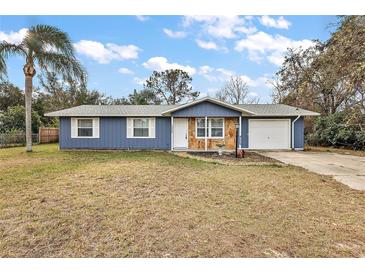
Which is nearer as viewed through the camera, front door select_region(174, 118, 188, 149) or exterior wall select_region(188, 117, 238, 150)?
exterior wall select_region(188, 117, 238, 150)

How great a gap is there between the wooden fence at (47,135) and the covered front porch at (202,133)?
11827 millimetres

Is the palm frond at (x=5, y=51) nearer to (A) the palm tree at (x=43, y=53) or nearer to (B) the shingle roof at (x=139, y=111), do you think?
(A) the palm tree at (x=43, y=53)

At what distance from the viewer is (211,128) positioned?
1438 centimetres

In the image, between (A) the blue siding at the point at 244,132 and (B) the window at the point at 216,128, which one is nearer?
(B) the window at the point at 216,128

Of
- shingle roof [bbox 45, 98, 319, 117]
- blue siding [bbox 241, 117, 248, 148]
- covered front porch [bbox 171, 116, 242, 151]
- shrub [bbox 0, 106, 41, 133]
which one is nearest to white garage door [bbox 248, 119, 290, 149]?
blue siding [bbox 241, 117, 248, 148]

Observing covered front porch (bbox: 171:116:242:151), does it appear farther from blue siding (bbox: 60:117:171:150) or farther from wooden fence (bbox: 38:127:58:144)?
wooden fence (bbox: 38:127:58:144)

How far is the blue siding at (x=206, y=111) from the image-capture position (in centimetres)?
1390

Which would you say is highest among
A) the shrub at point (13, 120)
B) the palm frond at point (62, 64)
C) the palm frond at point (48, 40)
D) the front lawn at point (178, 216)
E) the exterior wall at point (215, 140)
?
the palm frond at point (48, 40)

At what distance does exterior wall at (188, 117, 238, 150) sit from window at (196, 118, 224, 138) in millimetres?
230

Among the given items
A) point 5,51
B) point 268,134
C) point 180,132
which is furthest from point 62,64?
point 268,134

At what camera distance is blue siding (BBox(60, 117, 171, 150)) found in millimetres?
14469

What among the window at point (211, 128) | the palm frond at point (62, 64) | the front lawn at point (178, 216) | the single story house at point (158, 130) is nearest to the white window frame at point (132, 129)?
the single story house at point (158, 130)
